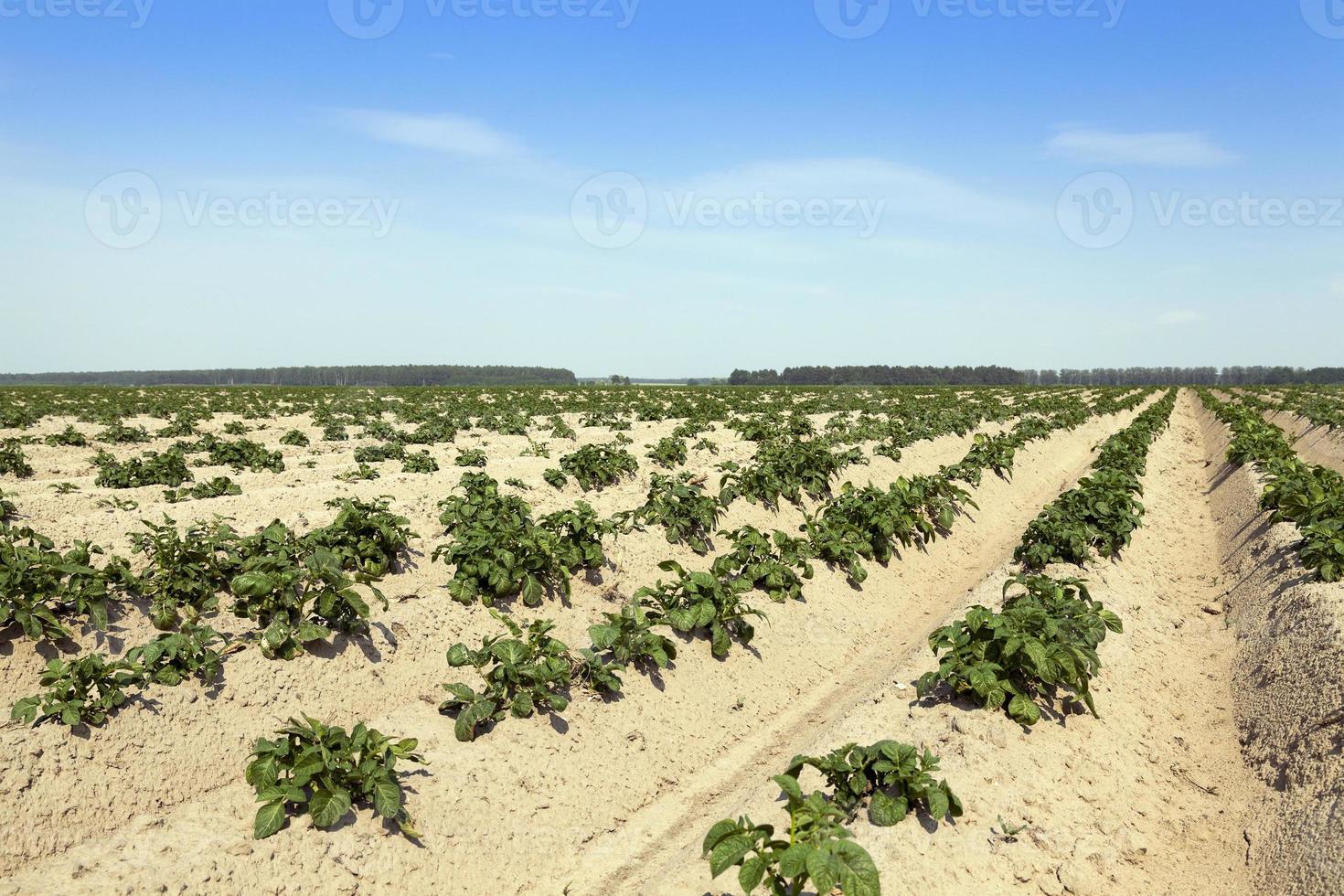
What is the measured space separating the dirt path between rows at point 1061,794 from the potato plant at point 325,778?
1.45 m

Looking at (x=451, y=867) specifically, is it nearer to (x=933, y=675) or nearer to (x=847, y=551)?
(x=933, y=675)

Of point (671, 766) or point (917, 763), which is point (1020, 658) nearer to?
point (917, 763)

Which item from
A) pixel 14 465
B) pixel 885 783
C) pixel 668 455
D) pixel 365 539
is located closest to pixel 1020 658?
pixel 885 783

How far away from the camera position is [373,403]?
3659 cm

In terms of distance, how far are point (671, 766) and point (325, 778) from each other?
112 inches

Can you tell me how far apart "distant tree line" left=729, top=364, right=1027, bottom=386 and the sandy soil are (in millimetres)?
160418

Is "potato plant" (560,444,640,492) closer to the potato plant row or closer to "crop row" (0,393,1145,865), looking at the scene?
"crop row" (0,393,1145,865)

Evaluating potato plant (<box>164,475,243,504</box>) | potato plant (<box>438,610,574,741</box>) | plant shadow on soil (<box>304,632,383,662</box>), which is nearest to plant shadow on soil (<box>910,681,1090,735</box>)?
potato plant (<box>438,610,574,741</box>)

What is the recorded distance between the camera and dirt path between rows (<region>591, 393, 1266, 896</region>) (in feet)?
15.1

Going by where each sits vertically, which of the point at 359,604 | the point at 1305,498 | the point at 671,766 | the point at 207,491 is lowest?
the point at 671,766

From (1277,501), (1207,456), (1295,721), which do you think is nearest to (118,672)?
(1295,721)

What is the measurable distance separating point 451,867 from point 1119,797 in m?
5.04

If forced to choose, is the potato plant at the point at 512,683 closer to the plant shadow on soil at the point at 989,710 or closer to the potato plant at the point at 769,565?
the potato plant at the point at 769,565

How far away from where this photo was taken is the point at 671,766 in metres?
6.24
